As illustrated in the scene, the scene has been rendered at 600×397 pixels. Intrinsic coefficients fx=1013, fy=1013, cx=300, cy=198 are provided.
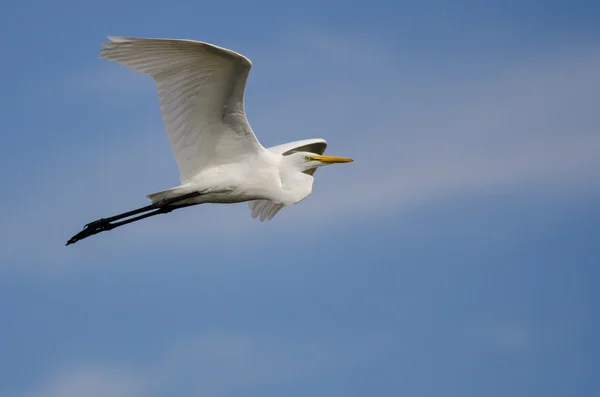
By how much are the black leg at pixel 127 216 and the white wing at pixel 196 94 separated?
37 centimetres

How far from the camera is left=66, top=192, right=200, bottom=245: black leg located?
1395cm

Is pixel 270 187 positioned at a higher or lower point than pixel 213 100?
lower

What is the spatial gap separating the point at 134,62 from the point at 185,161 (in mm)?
1748

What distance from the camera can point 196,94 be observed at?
42.9ft

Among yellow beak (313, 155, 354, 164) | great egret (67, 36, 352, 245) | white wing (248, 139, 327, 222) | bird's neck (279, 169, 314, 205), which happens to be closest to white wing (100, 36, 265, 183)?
great egret (67, 36, 352, 245)

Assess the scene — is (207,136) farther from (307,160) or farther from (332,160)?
(332,160)

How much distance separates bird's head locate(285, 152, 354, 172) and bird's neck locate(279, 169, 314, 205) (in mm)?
183

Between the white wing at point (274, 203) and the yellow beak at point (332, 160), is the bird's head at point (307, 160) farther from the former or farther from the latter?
the white wing at point (274, 203)

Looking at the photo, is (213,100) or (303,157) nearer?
(213,100)

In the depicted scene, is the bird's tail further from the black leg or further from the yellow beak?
the yellow beak

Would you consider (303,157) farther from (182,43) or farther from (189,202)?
(182,43)

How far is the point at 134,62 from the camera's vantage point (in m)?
12.6

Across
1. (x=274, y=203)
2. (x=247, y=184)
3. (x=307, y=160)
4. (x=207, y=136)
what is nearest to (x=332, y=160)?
(x=307, y=160)

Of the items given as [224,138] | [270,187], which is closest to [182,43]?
[224,138]
